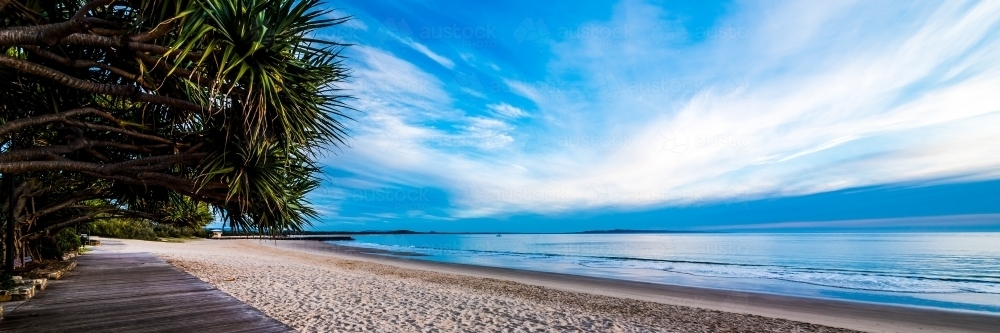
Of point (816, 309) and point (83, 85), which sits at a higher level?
point (83, 85)

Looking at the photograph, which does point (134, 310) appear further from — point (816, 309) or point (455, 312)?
point (816, 309)

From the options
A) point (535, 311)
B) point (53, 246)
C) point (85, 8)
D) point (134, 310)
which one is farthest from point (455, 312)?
point (53, 246)

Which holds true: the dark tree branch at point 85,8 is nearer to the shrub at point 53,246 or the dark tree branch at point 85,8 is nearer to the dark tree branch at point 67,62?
the dark tree branch at point 67,62

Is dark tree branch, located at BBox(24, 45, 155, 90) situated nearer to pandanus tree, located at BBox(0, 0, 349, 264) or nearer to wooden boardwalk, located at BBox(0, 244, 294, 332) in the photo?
pandanus tree, located at BBox(0, 0, 349, 264)

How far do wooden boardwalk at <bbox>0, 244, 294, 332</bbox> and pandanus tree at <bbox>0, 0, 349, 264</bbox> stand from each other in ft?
3.66

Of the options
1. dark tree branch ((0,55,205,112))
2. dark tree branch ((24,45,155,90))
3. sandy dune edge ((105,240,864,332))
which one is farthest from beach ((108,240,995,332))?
dark tree branch ((24,45,155,90))

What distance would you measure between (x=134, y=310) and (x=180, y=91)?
9.78 ft

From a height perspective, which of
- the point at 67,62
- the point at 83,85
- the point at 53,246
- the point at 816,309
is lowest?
the point at 816,309

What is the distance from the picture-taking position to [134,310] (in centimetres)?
621

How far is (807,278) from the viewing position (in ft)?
68.9

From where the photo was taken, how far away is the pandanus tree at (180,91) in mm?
3666

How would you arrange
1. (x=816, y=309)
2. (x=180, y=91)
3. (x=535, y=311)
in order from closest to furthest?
(x=180, y=91), (x=535, y=311), (x=816, y=309)

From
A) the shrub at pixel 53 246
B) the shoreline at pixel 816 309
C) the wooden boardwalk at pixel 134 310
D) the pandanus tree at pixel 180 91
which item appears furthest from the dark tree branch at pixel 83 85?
the shrub at pixel 53 246

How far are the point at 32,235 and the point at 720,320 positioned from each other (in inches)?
593
